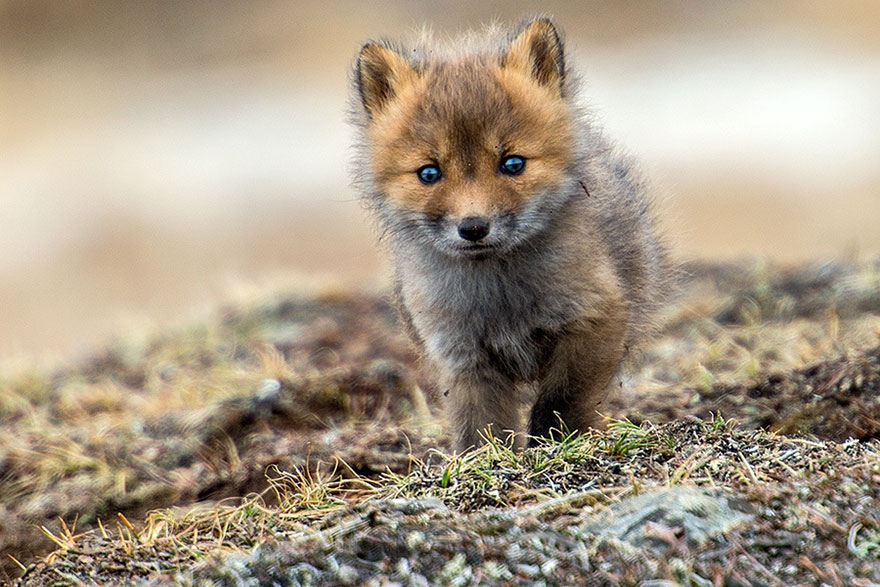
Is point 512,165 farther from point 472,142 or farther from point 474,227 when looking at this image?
point 474,227

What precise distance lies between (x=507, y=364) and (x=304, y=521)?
4.64 feet

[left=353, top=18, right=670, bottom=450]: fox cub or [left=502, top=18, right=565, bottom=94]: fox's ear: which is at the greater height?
[left=502, top=18, right=565, bottom=94]: fox's ear

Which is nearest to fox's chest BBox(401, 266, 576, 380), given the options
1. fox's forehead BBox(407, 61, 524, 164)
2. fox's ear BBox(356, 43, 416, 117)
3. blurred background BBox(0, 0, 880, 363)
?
fox's forehead BBox(407, 61, 524, 164)

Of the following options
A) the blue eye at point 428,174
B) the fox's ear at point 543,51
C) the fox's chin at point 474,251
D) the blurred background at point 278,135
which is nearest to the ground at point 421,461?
the fox's chin at point 474,251

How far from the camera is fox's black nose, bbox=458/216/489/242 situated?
15.6ft

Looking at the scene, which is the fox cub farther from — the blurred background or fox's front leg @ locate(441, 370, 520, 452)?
the blurred background

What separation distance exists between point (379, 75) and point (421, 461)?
1.91 metres

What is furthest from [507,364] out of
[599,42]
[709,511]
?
[599,42]

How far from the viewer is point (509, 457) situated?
4543mm

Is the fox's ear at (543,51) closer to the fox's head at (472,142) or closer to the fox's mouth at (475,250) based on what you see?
the fox's head at (472,142)

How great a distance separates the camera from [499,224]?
190 inches

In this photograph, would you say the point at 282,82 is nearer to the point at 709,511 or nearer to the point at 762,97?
the point at 762,97

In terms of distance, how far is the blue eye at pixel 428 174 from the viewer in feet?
16.4

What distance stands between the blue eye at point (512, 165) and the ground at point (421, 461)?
121 centimetres
